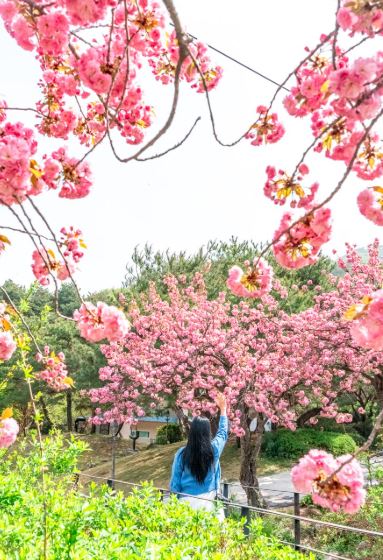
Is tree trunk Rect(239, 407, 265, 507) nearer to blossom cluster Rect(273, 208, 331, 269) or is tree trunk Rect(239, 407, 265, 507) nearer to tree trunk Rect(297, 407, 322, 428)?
blossom cluster Rect(273, 208, 331, 269)

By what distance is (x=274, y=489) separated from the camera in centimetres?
1039

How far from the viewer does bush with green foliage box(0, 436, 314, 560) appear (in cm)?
254

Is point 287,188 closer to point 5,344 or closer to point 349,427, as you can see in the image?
point 5,344

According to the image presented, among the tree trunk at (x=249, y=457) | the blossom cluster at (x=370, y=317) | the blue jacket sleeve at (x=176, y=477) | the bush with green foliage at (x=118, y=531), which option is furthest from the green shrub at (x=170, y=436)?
the blossom cluster at (x=370, y=317)

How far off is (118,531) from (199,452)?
1.12 m

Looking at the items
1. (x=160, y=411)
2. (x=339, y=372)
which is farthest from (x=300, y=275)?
(x=339, y=372)

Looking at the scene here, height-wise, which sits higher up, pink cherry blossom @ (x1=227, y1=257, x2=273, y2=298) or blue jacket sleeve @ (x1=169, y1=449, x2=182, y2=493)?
pink cherry blossom @ (x1=227, y1=257, x2=273, y2=298)

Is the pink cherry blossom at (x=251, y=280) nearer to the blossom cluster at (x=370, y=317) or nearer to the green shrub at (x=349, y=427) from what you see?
the blossom cluster at (x=370, y=317)

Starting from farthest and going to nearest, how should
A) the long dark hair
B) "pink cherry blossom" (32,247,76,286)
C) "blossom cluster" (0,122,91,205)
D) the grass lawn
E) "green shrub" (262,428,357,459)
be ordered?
"green shrub" (262,428,357,459) < the grass lawn < the long dark hair < "pink cherry blossom" (32,247,76,286) < "blossom cluster" (0,122,91,205)

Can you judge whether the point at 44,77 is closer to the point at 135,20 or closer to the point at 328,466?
Result: the point at 135,20

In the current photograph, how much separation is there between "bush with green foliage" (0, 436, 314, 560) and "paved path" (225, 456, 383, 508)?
21.2 ft

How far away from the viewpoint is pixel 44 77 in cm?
267

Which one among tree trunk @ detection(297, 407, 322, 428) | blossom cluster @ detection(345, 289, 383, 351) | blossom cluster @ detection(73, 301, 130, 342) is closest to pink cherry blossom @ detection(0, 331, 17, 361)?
blossom cluster @ detection(73, 301, 130, 342)

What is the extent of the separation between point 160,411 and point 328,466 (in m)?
17.1
